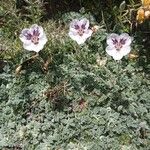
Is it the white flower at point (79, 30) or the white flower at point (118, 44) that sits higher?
the white flower at point (79, 30)

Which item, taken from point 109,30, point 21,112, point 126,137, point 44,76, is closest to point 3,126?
point 21,112

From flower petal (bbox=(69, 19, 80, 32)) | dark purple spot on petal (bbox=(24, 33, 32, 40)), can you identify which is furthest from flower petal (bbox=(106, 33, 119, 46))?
dark purple spot on petal (bbox=(24, 33, 32, 40))

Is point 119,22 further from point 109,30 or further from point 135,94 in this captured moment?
point 135,94

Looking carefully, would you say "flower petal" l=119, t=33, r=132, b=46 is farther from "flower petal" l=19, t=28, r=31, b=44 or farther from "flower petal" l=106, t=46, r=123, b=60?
"flower petal" l=19, t=28, r=31, b=44

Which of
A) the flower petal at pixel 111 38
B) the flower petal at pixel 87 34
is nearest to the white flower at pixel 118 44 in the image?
the flower petal at pixel 111 38

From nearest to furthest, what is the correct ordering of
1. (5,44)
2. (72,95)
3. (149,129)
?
(149,129) < (72,95) < (5,44)

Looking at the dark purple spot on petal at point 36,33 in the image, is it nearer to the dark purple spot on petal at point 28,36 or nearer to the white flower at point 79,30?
the dark purple spot on petal at point 28,36
